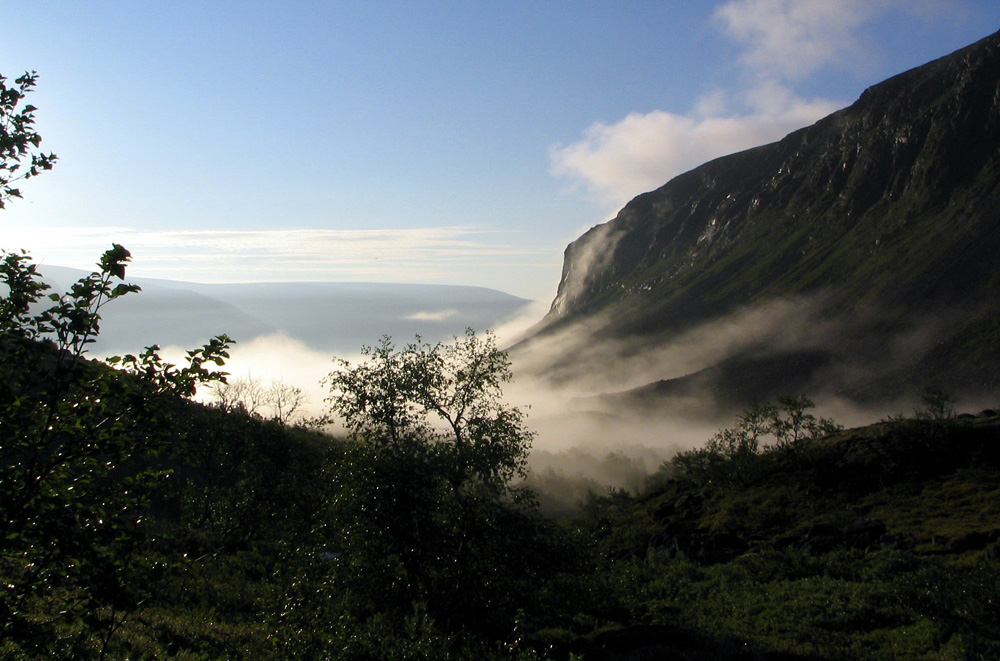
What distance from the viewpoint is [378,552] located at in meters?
20.0

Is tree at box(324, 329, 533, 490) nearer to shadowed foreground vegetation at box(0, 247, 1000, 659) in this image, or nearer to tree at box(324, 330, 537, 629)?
shadowed foreground vegetation at box(0, 247, 1000, 659)

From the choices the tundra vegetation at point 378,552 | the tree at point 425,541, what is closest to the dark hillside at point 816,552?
the tundra vegetation at point 378,552

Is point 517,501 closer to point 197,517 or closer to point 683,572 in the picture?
point 683,572

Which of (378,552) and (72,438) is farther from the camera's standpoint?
(378,552)

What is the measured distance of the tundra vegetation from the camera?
27.8ft

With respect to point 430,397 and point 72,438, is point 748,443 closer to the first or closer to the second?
point 430,397

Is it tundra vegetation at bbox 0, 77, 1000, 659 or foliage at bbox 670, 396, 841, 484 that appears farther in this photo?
foliage at bbox 670, 396, 841, 484

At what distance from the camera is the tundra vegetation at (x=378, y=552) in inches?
333

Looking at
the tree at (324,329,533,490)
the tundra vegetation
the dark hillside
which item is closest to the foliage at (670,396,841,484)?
the dark hillside

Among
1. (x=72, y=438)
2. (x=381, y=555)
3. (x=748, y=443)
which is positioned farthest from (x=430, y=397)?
(x=748, y=443)

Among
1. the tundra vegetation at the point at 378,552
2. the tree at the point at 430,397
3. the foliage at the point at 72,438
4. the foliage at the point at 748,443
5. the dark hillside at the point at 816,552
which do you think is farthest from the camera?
the foliage at the point at 748,443

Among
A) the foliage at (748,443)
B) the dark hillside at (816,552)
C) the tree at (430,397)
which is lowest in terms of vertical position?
the dark hillside at (816,552)

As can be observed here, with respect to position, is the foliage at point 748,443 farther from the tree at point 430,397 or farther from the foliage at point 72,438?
the foliage at point 72,438

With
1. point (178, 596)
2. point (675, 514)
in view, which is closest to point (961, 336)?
point (675, 514)
